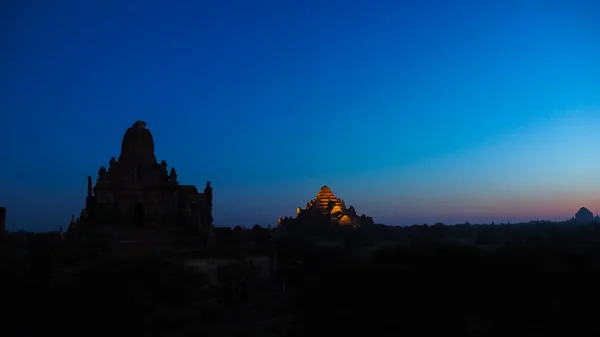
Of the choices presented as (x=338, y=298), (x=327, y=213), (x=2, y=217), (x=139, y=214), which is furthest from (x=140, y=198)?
(x=327, y=213)

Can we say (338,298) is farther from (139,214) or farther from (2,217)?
(2,217)

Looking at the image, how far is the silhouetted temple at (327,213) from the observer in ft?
241

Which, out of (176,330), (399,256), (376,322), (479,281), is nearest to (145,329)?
(176,330)

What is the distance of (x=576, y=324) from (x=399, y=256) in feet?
23.2

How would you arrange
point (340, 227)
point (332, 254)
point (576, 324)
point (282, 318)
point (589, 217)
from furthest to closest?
point (589, 217) → point (340, 227) → point (332, 254) → point (282, 318) → point (576, 324)

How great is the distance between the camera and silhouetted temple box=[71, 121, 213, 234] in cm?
3288

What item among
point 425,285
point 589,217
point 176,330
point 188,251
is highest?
point 589,217

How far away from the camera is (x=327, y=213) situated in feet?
247

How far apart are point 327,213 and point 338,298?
56.3 metres

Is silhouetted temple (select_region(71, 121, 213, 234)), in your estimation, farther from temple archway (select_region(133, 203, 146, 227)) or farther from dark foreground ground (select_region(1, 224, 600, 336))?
dark foreground ground (select_region(1, 224, 600, 336))

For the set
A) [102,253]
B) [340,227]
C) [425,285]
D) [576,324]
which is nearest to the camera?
[576,324]

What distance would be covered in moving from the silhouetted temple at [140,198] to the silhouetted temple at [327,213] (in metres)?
39.2

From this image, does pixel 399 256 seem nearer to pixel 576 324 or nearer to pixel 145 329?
pixel 576 324

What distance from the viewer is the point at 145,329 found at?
20875 mm
